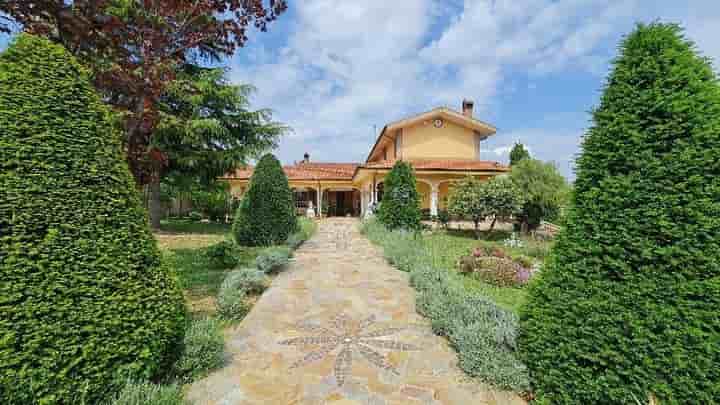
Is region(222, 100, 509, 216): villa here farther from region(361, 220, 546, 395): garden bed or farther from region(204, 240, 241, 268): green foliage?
region(361, 220, 546, 395): garden bed

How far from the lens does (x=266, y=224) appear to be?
9453 millimetres

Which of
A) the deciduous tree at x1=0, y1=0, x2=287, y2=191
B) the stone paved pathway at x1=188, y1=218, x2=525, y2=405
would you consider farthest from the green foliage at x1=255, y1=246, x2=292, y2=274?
the deciduous tree at x1=0, y1=0, x2=287, y2=191

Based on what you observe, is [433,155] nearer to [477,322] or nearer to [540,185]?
[540,185]

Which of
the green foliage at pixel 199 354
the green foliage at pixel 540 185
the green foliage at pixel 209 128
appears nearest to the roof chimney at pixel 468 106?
the green foliage at pixel 540 185

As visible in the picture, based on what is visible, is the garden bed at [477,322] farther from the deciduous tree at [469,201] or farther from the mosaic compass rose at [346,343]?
the deciduous tree at [469,201]

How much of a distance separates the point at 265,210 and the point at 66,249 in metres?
7.54

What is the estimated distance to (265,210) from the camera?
31.0 feet

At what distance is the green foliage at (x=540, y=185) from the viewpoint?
1284cm

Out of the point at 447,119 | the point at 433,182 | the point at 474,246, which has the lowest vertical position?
the point at 474,246

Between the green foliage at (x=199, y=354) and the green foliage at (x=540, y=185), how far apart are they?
42.3 ft

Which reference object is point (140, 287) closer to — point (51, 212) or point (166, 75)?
point (51, 212)

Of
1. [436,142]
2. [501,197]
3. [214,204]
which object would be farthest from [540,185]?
[214,204]

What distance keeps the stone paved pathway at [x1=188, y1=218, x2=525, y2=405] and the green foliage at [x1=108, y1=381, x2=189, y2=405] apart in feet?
1.19

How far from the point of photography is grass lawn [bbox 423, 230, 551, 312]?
545cm
